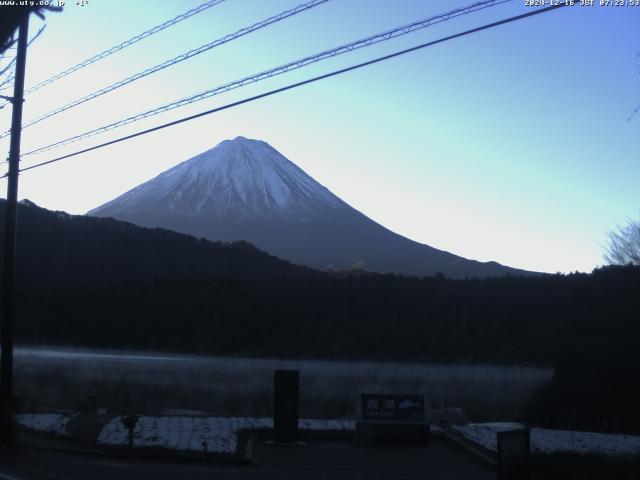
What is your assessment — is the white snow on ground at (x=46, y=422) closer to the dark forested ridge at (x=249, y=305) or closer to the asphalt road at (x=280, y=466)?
the asphalt road at (x=280, y=466)

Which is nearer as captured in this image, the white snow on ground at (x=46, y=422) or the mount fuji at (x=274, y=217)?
the white snow on ground at (x=46, y=422)

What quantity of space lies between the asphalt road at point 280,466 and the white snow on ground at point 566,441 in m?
1.19

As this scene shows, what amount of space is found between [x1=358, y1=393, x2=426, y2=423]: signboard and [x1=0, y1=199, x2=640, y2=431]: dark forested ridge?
19723 mm

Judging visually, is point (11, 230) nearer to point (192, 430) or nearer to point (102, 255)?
point (192, 430)

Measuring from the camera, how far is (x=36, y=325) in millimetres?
41062

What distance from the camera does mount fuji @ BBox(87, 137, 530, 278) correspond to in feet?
252

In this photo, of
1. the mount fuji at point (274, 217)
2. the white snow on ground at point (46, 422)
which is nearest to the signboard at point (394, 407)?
the white snow on ground at point (46, 422)

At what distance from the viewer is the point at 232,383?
31.7m

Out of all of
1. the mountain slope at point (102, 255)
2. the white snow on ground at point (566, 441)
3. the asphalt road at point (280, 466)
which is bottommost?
the asphalt road at point (280, 466)

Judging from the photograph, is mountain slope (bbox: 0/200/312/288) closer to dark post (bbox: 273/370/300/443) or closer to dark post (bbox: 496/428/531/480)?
dark post (bbox: 273/370/300/443)

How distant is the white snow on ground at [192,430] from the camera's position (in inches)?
636

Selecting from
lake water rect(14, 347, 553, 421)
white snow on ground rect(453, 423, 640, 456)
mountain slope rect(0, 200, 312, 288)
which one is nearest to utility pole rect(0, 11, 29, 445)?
lake water rect(14, 347, 553, 421)

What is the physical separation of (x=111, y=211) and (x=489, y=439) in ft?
226

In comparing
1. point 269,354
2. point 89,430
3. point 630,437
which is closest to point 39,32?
point 89,430
